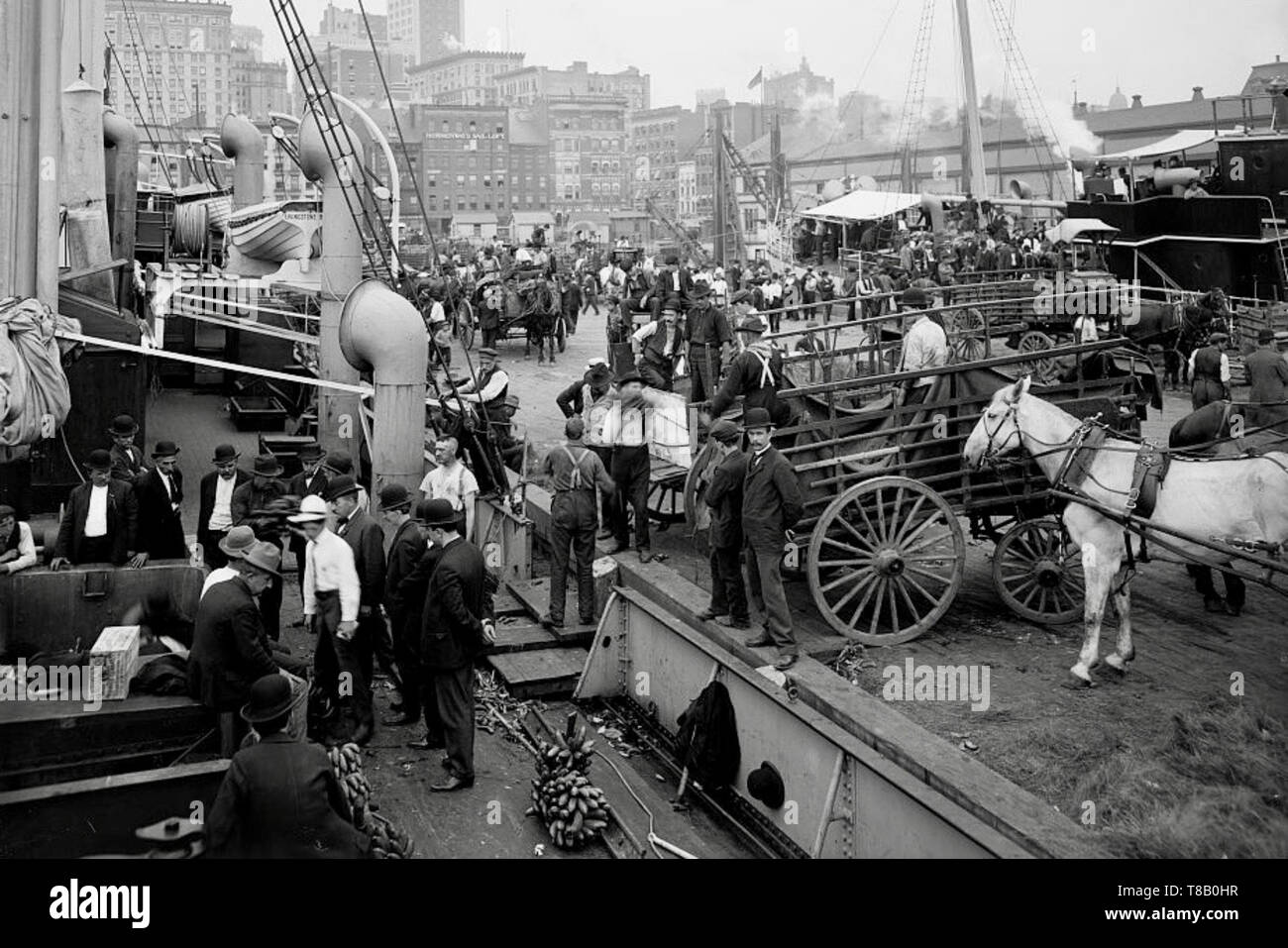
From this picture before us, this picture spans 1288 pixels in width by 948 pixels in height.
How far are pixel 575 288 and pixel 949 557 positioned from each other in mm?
24618

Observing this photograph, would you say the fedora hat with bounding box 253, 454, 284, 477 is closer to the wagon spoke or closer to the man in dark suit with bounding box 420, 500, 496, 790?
the man in dark suit with bounding box 420, 500, 496, 790

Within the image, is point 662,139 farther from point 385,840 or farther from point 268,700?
point 268,700

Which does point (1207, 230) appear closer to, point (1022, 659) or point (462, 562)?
point (1022, 659)

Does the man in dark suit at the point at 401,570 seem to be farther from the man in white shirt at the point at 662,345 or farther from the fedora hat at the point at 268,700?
the man in white shirt at the point at 662,345

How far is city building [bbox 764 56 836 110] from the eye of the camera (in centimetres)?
8854

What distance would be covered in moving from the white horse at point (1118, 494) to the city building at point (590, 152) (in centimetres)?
4775

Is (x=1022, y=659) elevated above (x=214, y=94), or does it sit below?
below

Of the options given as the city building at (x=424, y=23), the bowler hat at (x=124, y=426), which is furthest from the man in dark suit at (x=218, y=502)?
the city building at (x=424, y=23)

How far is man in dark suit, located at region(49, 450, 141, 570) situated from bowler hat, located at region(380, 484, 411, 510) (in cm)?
219

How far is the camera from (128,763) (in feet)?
25.6

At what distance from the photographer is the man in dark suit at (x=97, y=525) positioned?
10109 mm

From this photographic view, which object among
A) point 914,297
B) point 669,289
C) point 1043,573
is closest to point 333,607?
point 1043,573

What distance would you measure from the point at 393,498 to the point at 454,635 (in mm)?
1314
